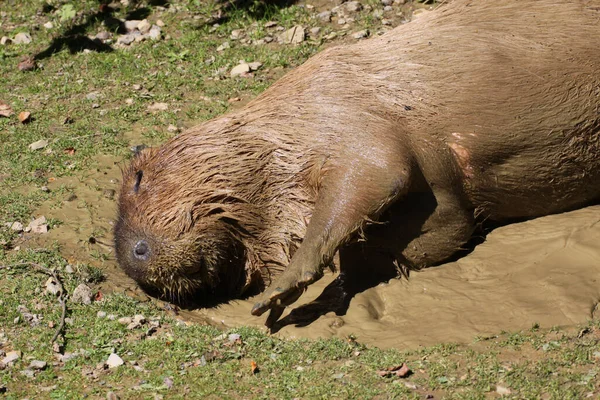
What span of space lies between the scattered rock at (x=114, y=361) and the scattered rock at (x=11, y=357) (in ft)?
1.60

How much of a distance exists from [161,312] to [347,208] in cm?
127

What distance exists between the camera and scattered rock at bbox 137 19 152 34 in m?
8.63

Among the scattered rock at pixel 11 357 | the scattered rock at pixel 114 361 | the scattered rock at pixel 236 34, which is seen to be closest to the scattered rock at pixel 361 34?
the scattered rock at pixel 236 34

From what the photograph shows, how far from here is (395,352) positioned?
458cm

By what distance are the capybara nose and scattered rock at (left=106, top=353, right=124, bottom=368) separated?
781mm

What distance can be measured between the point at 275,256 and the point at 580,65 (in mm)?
2199

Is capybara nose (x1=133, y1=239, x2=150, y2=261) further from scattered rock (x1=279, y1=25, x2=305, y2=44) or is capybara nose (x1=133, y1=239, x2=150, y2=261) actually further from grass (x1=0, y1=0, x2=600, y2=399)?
scattered rock (x1=279, y1=25, x2=305, y2=44)

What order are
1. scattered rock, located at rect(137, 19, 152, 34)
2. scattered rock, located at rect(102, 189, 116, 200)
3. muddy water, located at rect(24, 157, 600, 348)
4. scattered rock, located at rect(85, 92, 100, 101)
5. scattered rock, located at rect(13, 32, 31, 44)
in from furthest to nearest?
scattered rock, located at rect(13, 32, 31, 44) → scattered rock, located at rect(137, 19, 152, 34) → scattered rock, located at rect(85, 92, 100, 101) → scattered rock, located at rect(102, 189, 116, 200) → muddy water, located at rect(24, 157, 600, 348)

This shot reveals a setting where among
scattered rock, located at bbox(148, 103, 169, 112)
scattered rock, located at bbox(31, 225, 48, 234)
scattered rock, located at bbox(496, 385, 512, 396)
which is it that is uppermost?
scattered rock, located at bbox(496, 385, 512, 396)

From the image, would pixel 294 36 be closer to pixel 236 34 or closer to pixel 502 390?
pixel 236 34

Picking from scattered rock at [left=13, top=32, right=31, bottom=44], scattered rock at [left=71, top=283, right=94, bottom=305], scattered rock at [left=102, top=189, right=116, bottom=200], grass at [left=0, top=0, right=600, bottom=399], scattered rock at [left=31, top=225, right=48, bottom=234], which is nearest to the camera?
grass at [left=0, top=0, right=600, bottom=399]

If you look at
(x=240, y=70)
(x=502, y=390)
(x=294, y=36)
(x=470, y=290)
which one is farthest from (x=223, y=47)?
(x=502, y=390)

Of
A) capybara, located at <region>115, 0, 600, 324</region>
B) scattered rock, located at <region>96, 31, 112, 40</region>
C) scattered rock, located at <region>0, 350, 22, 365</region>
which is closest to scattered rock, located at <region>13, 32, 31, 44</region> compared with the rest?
scattered rock, located at <region>96, 31, 112, 40</region>

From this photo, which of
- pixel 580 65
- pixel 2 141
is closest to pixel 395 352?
pixel 580 65
